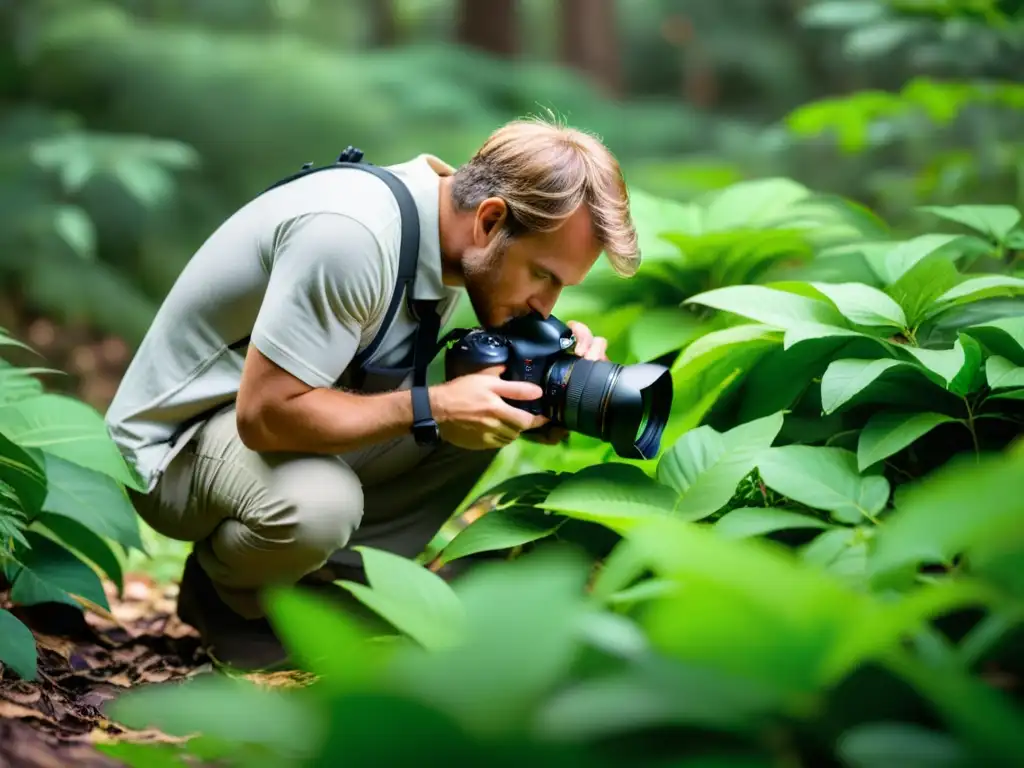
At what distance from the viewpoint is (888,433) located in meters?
2.00

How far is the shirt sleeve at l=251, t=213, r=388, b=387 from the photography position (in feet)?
6.56

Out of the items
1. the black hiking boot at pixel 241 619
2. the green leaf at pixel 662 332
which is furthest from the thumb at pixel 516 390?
the black hiking boot at pixel 241 619

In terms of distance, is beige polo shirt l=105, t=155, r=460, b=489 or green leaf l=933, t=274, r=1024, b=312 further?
green leaf l=933, t=274, r=1024, b=312

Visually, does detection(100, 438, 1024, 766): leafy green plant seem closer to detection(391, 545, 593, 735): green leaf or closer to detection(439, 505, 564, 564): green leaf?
detection(391, 545, 593, 735): green leaf

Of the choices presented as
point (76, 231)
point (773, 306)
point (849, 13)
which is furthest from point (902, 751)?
point (76, 231)

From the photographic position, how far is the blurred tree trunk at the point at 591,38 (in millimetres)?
8570

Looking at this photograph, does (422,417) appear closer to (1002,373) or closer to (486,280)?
(486,280)

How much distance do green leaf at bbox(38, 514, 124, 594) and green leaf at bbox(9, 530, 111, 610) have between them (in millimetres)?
50

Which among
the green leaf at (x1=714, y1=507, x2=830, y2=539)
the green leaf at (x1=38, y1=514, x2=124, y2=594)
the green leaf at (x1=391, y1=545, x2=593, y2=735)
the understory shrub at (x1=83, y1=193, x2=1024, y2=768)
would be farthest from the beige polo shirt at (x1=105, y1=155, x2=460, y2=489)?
the green leaf at (x1=391, y1=545, x2=593, y2=735)

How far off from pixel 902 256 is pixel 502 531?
1.17 metres

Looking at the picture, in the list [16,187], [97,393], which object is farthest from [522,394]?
[16,187]

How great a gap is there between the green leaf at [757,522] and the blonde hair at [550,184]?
25.8 inches

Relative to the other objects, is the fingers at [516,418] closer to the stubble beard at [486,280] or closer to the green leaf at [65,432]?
the stubble beard at [486,280]

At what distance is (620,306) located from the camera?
3.01 meters
